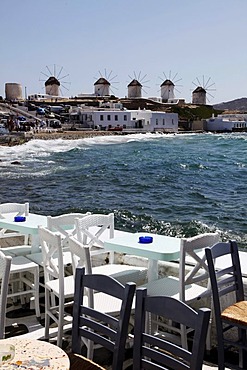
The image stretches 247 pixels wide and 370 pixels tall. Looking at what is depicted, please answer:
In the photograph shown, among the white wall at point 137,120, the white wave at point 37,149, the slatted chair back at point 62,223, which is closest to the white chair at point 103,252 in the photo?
the slatted chair back at point 62,223

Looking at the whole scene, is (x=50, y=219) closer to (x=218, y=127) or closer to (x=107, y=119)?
(x=107, y=119)

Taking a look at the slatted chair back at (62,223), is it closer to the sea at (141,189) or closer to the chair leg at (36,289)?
the chair leg at (36,289)

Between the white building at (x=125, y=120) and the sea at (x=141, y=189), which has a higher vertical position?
the white building at (x=125, y=120)

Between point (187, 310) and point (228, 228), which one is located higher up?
point (187, 310)

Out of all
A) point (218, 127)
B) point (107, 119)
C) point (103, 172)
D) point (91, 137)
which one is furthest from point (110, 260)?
point (218, 127)

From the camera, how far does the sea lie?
1397 cm

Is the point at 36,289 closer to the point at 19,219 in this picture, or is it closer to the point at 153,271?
the point at 19,219

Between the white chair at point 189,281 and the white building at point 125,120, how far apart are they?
226ft

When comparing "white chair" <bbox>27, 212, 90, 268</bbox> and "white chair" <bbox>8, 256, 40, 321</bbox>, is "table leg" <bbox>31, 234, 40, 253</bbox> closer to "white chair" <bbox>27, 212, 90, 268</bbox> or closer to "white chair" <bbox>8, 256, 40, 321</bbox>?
"white chair" <bbox>27, 212, 90, 268</bbox>

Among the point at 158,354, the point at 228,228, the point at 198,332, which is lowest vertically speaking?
the point at 228,228

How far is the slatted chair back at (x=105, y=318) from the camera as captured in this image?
2.25m

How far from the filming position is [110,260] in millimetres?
4539

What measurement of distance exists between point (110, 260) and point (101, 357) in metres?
1.11

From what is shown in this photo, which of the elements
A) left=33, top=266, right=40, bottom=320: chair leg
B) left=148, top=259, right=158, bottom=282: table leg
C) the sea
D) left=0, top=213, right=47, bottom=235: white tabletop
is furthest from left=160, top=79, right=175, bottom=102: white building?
left=148, top=259, right=158, bottom=282: table leg
